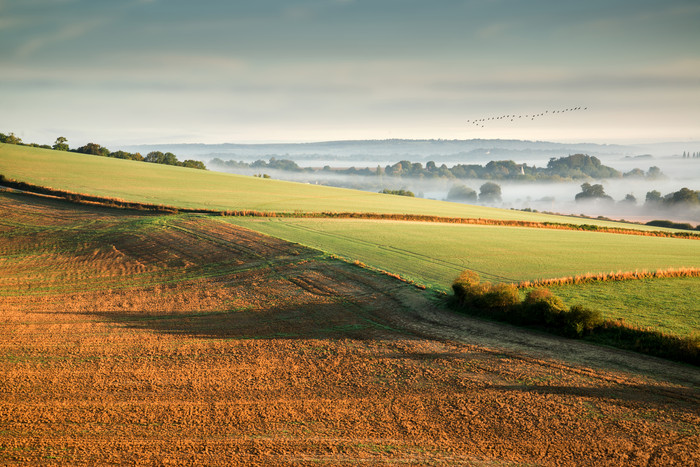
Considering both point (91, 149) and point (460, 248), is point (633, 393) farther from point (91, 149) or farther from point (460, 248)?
point (91, 149)

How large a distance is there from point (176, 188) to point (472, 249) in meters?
40.4

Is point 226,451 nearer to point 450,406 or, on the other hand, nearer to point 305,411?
point 305,411

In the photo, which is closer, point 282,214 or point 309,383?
point 309,383

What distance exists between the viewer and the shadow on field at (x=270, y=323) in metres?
16.5

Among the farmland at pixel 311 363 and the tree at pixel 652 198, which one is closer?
the farmland at pixel 311 363

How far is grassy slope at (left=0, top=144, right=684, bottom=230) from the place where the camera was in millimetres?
47781

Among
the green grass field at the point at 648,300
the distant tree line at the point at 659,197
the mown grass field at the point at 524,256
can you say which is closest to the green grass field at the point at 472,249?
the mown grass field at the point at 524,256

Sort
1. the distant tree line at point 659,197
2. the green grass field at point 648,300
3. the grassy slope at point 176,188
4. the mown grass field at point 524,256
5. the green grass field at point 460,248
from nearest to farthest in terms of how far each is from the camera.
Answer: the green grass field at point 648,300 < the mown grass field at point 524,256 < the green grass field at point 460,248 < the grassy slope at point 176,188 < the distant tree line at point 659,197

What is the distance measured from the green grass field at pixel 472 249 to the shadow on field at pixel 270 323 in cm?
542

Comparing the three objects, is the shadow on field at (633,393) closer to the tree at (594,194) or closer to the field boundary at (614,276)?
the field boundary at (614,276)

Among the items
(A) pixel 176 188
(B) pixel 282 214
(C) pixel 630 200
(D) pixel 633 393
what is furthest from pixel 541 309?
(C) pixel 630 200

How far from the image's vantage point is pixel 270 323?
57.8 ft

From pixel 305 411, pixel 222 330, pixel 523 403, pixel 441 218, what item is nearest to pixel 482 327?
pixel 523 403

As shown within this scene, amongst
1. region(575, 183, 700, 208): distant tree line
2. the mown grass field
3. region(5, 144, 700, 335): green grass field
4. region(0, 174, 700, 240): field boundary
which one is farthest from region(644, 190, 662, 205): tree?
the mown grass field
